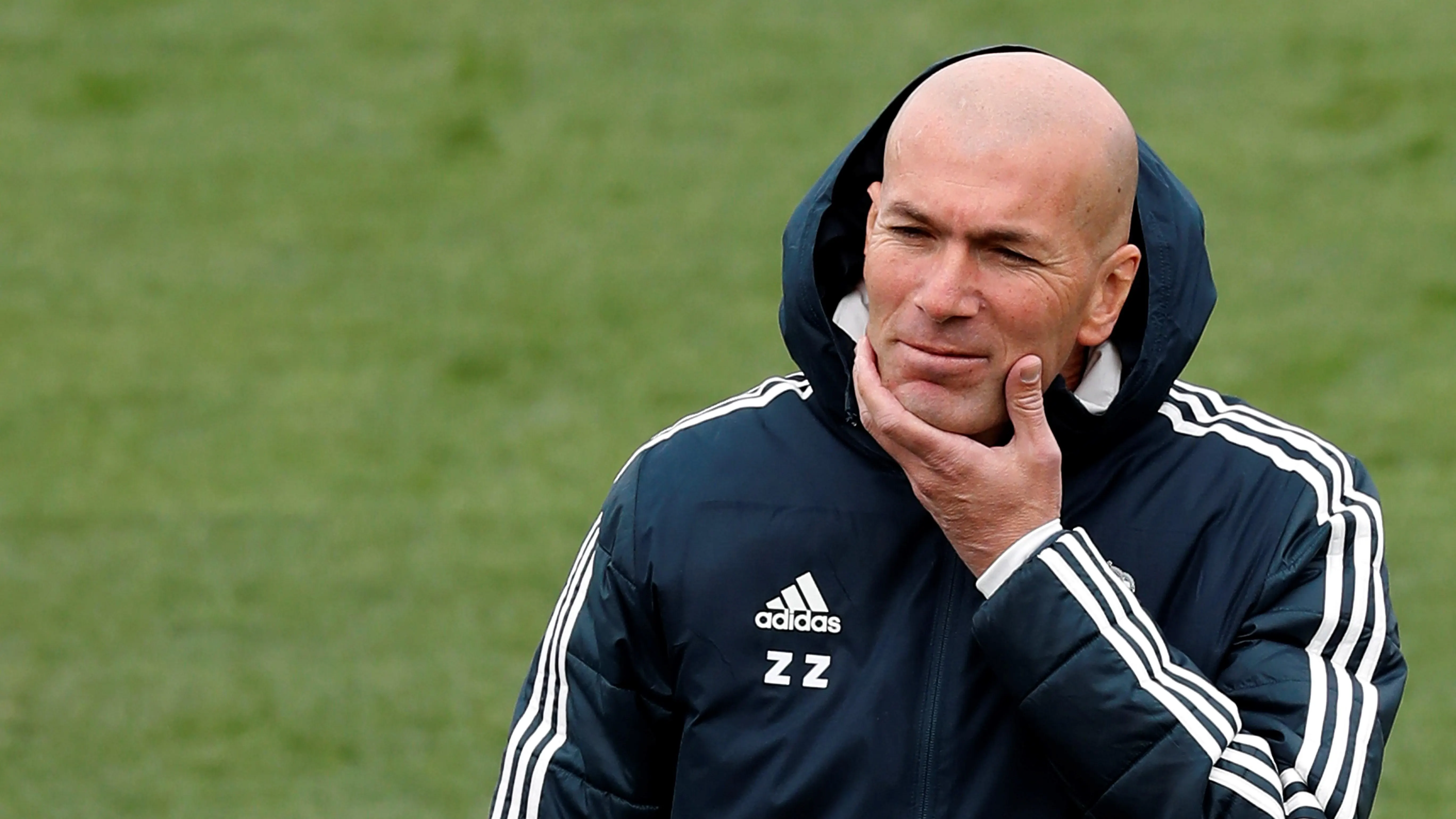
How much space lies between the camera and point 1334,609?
2.33 meters

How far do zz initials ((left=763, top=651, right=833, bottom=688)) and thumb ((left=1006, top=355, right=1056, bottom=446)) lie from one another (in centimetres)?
36

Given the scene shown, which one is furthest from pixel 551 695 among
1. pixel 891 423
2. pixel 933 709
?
pixel 891 423

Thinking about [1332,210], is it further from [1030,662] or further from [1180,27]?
[1030,662]

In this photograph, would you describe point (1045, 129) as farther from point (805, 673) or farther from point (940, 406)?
point (805, 673)

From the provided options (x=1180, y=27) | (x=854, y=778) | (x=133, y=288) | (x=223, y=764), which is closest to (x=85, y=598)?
(x=223, y=764)

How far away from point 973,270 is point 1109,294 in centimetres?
19

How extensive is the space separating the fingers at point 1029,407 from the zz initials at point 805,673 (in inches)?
14.0

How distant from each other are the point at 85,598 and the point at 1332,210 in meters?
5.19

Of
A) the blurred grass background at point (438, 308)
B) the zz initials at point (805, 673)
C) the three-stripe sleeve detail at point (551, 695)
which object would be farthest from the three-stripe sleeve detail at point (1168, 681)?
the blurred grass background at point (438, 308)

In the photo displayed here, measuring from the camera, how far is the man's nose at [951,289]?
7.52 ft

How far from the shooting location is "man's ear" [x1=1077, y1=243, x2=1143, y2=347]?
7.80 feet

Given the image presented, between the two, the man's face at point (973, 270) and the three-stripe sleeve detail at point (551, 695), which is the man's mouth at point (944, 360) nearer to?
the man's face at point (973, 270)

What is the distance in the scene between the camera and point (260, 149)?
31.1ft

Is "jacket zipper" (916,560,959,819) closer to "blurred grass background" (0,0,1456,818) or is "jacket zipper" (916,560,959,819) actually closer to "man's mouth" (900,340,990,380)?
"man's mouth" (900,340,990,380)
